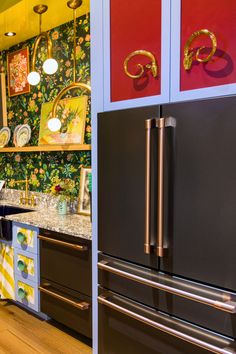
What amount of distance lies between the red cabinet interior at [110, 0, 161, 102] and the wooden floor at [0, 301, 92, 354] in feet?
6.04

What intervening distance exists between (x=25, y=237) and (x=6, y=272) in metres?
0.53

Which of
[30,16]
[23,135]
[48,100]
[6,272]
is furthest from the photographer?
[23,135]

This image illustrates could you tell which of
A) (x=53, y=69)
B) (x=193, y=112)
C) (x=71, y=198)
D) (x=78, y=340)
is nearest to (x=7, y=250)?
(x=71, y=198)

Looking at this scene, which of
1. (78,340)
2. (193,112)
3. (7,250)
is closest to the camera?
(193,112)

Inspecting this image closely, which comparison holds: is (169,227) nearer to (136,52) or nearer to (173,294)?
(173,294)

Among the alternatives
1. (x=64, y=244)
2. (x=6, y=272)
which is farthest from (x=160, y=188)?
(x=6, y=272)

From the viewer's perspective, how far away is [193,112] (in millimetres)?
1316

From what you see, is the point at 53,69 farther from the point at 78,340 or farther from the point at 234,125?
the point at 78,340

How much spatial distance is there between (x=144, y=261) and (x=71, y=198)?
168cm

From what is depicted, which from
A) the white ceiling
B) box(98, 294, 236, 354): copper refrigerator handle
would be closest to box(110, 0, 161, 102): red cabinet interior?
box(98, 294, 236, 354): copper refrigerator handle

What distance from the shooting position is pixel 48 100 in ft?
11.2

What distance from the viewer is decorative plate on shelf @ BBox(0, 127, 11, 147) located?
3.83 metres

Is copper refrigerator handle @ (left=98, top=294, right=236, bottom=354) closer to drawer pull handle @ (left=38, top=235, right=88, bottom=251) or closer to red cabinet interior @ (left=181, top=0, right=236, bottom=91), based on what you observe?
drawer pull handle @ (left=38, top=235, right=88, bottom=251)

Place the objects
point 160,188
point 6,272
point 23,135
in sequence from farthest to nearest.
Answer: point 23,135 → point 6,272 → point 160,188
